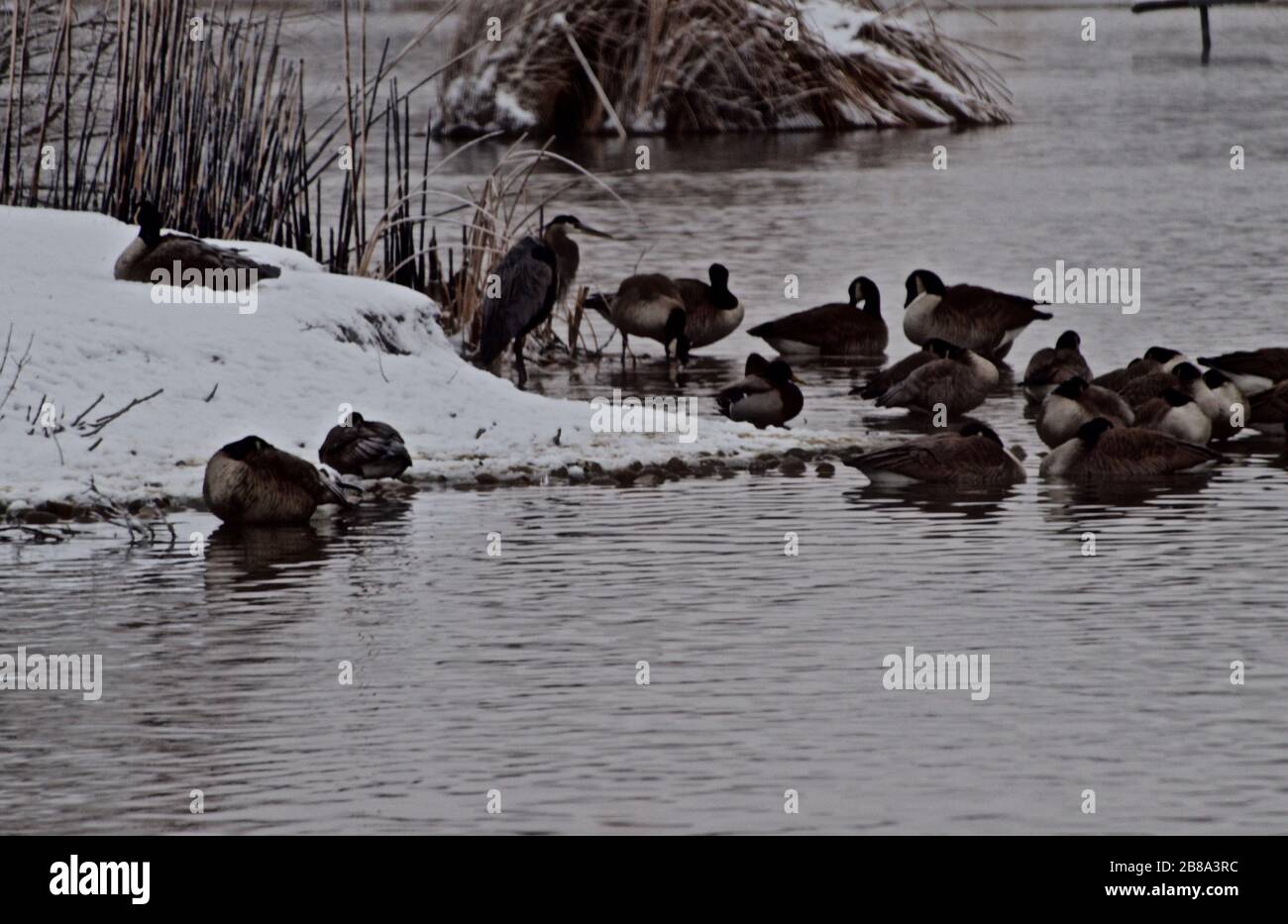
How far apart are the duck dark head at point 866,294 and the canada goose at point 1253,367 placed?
12.2 ft

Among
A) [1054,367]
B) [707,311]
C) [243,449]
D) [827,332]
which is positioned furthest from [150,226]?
[827,332]

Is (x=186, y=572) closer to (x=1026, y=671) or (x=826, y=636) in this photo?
(x=826, y=636)

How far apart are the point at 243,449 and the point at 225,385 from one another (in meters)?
1.66

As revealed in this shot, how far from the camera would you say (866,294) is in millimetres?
17938

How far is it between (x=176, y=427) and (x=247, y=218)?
155 inches

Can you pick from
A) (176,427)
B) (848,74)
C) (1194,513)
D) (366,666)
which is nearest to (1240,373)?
(1194,513)

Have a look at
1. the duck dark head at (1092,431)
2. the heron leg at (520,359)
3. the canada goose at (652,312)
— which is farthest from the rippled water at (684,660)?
the heron leg at (520,359)

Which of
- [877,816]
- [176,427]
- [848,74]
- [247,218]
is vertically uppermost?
[848,74]

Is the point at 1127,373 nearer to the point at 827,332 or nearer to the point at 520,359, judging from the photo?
the point at 827,332

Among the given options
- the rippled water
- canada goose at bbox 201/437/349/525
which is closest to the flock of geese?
canada goose at bbox 201/437/349/525

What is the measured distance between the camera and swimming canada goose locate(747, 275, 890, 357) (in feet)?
56.2

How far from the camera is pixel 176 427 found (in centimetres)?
1209

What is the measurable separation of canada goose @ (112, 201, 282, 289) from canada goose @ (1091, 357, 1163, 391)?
4.96m

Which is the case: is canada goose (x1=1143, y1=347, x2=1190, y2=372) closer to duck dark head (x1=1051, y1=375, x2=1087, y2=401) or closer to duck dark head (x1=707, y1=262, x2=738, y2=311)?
duck dark head (x1=1051, y1=375, x2=1087, y2=401)
